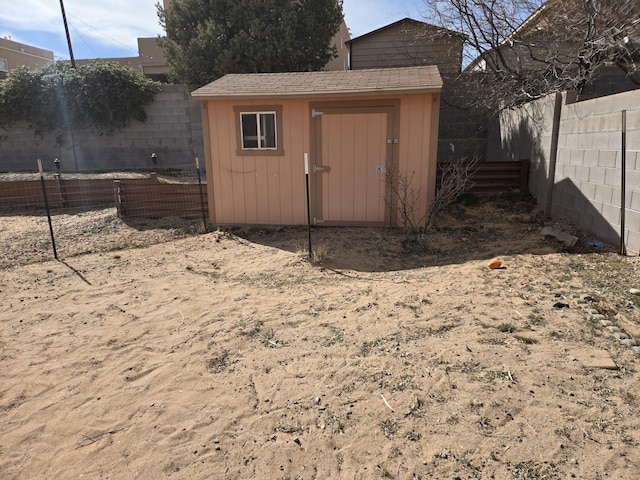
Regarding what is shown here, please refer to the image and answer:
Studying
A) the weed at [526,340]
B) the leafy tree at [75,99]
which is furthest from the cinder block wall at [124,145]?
the weed at [526,340]

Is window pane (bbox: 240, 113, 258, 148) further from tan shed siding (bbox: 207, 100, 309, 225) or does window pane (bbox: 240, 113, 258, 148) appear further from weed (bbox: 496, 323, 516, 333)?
weed (bbox: 496, 323, 516, 333)

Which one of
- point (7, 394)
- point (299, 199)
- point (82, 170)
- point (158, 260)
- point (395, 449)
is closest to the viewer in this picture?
point (395, 449)

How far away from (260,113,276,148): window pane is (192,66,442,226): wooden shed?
0.02m

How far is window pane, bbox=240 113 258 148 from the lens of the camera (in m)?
7.20

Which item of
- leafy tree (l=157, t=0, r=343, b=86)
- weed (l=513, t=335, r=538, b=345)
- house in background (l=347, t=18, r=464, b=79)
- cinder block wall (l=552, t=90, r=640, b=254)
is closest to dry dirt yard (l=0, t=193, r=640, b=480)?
weed (l=513, t=335, r=538, b=345)

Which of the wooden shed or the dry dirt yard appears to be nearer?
the dry dirt yard

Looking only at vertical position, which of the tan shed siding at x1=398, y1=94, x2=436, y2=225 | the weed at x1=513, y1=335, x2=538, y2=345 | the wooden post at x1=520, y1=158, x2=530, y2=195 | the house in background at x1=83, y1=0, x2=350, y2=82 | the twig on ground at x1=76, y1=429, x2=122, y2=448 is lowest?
the twig on ground at x1=76, y1=429, x2=122, y2=448

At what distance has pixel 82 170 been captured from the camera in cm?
1402

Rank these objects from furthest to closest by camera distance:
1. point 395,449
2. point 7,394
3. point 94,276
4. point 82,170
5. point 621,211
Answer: point 82,170 < point 94,276 < point 621,211 < point 7,394 < point 395,449

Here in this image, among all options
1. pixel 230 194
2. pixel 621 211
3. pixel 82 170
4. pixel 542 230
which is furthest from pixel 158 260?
pixel 82 170

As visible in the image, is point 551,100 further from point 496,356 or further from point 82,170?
point 82,170

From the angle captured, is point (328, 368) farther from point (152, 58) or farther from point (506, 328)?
point (152, 58)

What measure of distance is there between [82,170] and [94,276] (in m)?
10.3

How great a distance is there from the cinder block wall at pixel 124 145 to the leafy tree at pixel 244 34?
1.31 meters
